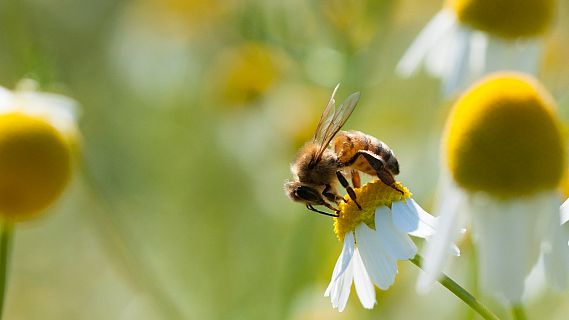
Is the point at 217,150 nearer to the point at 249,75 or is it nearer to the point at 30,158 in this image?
the point at 249,75

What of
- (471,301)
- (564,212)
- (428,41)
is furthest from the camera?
(428,41)

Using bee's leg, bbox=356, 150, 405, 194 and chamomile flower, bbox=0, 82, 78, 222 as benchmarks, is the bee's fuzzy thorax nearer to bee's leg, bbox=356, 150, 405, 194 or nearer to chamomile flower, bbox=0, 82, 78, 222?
bee's leg, bbox=356, 150, 405, 194

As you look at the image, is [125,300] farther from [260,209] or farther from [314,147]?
[314,147]

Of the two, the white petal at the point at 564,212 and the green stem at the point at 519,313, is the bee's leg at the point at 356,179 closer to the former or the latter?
the white petal at the point at 564,212

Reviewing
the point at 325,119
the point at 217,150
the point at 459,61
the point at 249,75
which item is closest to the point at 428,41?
the point at 459,61

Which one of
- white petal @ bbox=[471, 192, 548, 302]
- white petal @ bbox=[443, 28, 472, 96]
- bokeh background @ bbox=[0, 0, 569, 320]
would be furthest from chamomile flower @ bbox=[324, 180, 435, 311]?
bokeh background @ bbox=[0, 0, 569, 320]

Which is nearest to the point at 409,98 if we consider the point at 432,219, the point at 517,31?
the point at 517,31
